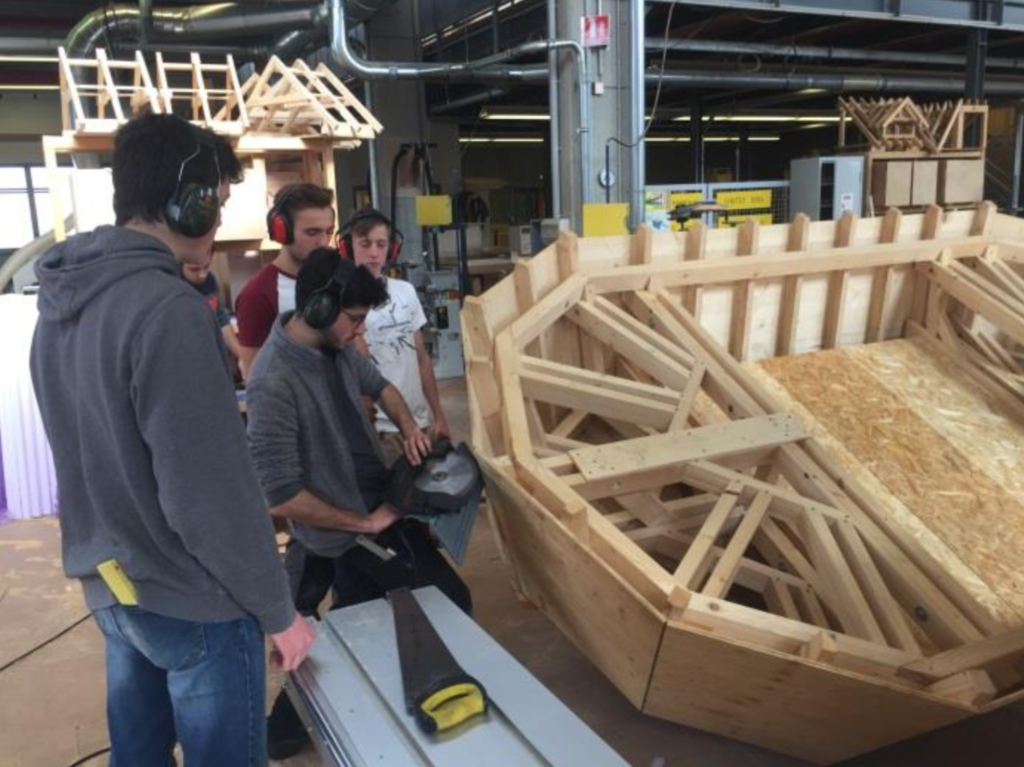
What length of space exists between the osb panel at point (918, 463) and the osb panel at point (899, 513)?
0.11 feet

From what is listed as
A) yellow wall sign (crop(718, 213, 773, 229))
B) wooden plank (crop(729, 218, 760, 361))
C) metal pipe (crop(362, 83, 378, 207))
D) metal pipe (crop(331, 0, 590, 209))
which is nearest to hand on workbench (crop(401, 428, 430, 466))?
wooden plank (crop(729, 218, 760, 361))

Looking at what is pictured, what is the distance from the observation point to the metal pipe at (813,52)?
26.3 ft

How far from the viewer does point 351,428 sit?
2.44 meters

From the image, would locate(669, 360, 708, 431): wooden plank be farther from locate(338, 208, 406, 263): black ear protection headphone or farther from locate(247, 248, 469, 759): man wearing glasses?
locate(338, 208, 406, 263): black ear protection headphone

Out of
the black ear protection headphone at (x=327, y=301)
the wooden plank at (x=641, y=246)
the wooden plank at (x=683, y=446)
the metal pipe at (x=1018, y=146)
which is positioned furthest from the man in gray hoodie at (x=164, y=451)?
the metal pipe at (x=1018, y=146)

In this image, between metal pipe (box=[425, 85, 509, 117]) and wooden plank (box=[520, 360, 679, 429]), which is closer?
wooden plank (box=[520, 360, 679, 429])

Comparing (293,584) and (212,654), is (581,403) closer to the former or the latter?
(293,584)

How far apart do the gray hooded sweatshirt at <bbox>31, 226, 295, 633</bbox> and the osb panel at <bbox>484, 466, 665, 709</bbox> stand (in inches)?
36.7

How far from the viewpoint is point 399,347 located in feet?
11.5

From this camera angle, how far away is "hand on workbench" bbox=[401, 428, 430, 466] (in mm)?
2547

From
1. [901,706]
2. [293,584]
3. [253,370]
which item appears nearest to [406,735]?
[293,584]

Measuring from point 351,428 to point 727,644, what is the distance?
1.27 meters

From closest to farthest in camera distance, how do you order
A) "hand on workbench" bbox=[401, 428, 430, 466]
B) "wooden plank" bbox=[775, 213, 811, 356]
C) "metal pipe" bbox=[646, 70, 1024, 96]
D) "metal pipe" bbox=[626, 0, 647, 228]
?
"hand on workbench" bbox=[401, 428, 430, 466]
"wooden plank" bbox=[775, 213, 811, 356]
"metal pipe" bbox=[626, 0, 647, 228]
"metal pipe" bbox=[646, 70, 1024, 96]

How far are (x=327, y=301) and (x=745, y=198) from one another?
20.7 ft
